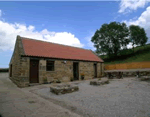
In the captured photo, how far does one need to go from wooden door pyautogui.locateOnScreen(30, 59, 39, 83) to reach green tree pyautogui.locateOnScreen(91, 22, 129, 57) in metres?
30.1

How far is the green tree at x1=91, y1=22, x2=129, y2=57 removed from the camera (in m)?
35.8

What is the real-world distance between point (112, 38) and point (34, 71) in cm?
3157

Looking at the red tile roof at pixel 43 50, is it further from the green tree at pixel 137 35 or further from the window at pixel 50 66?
the green tree at pixel 137 35

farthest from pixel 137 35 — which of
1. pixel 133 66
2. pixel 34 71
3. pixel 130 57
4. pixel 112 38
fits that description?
pixel 34 71

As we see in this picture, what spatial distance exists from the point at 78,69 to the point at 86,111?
447 inches

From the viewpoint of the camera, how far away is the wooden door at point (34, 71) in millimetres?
10787

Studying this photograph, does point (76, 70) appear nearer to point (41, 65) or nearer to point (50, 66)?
→ point (50, 66)

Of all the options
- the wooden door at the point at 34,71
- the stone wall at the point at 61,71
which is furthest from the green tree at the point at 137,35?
the wooden door at the point at 34,71

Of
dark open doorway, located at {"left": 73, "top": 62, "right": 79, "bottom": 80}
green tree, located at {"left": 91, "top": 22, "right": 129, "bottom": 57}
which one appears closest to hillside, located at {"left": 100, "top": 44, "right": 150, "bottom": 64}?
green tree, located at {"left": 91, "top": 22, "right": 129, "bottom": 57}

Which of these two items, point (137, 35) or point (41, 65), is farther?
point (137, 35)

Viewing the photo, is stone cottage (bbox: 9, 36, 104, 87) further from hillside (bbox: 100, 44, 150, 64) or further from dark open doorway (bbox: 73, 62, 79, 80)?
hillside (bbox: 100, 44, 150, 64)

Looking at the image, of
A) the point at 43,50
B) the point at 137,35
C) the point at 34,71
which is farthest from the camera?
the point at 137,35

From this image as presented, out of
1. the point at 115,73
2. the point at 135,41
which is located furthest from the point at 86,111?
the point at 135,41

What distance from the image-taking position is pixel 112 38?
36.1 metres
